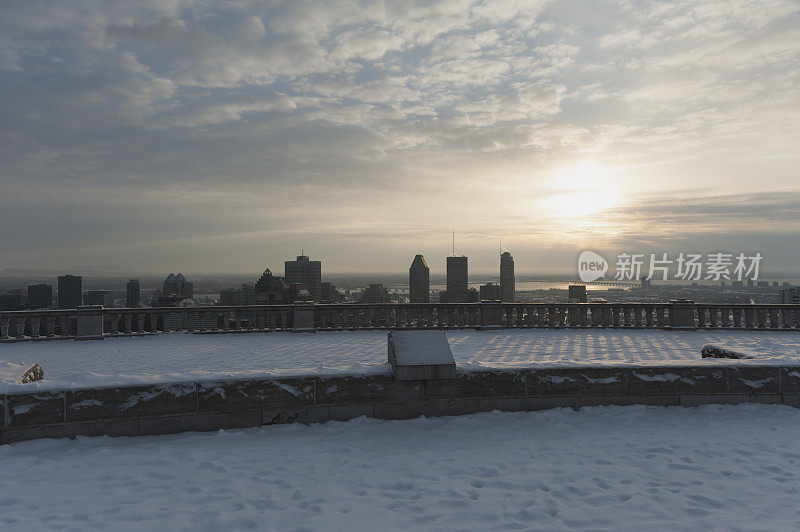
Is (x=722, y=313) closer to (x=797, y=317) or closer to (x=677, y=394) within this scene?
(x=797, y=317)

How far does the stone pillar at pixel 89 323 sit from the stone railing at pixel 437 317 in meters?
0.38

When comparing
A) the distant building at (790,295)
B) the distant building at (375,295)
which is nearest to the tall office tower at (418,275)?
the distant building at (375,295)

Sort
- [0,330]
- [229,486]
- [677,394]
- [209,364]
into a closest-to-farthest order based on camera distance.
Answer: [229,486], [677,394], [209,364], [0,330]

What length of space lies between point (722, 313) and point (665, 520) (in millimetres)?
18853

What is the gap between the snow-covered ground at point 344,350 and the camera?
38.0 ft

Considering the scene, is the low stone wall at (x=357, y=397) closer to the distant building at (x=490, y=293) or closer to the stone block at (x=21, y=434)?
the stone block at (x=21, y=434)

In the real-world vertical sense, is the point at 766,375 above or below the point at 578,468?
above

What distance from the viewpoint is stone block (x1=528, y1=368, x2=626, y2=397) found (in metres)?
8.11

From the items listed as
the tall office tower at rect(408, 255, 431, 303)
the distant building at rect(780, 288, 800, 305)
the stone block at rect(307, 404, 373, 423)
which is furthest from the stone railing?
the tall office tower at rect(408, 255, 431, 303)

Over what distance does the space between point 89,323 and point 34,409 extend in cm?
1327

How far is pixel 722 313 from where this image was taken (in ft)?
65.3

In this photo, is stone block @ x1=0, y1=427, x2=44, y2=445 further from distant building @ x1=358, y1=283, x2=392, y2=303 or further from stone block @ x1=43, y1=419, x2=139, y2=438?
distant building @ x1=358, y1=283, x2=392, y2=303

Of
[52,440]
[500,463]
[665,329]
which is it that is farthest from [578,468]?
[665,329]

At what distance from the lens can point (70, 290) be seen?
134ft
